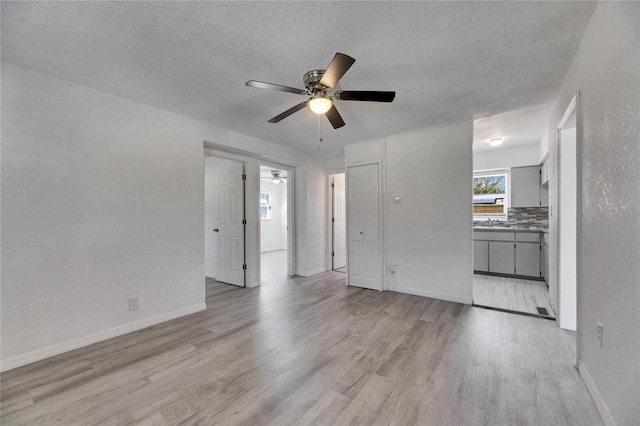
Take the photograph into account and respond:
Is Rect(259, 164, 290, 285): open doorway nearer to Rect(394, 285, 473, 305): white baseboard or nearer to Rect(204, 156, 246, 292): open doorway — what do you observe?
Rect(204, 156, 246, 292): open doorway

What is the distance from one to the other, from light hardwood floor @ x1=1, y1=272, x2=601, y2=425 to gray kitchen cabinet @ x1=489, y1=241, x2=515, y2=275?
2098 millimetres

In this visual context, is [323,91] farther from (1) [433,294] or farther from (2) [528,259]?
(2) [528,259]

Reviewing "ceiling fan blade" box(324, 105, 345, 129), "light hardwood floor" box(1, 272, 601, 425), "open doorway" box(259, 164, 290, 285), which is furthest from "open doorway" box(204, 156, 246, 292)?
"open doorway" box(259, 164, 290, 285)

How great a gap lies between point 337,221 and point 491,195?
11.2 feet

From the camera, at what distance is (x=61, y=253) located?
7.73 feet

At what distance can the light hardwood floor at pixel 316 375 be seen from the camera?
159cm

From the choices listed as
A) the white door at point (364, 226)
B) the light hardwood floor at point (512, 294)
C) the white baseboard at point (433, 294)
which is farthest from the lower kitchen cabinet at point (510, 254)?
the white door at point (364, 226)

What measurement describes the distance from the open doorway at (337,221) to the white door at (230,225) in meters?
2.03

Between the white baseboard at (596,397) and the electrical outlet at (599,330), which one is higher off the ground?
the electrical outlet at (599,330)

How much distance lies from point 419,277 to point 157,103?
402 cm

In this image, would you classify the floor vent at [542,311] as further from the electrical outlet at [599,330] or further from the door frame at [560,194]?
the electrical outlet at [599,330]

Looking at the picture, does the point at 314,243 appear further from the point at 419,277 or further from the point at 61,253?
the point at 61,253

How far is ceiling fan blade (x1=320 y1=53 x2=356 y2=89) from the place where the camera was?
1.67m

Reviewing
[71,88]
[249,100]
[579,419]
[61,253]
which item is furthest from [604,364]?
[71,88]
